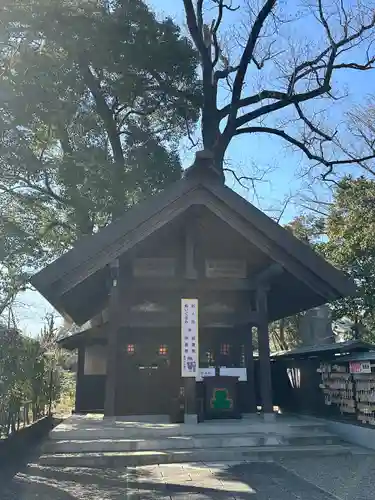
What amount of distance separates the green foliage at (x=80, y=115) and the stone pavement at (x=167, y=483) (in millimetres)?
5304

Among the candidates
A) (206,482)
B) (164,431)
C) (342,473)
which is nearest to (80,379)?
(164,431)

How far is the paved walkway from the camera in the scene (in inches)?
209

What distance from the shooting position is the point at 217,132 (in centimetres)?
1603

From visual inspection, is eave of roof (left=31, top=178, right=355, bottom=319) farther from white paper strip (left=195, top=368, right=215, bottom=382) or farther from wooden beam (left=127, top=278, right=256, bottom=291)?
white paper strip (left=195, top=368, right=215, bottom=382)

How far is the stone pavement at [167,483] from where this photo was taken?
17.4ft

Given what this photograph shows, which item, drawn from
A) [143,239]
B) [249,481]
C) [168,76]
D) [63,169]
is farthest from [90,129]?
[249,481]

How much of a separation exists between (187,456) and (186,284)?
2922mm

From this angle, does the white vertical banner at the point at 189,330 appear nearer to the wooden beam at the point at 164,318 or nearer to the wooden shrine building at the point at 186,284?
the wooden shrine building at the point at 186,284

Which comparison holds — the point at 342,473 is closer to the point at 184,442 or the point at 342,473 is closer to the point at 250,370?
the point at 184,442

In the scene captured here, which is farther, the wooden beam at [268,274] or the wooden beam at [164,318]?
the wooden beam at [164,318]

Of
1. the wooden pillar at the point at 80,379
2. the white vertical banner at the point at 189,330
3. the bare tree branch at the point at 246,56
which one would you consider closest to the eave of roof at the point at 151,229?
the white vertical banner at the point at 189,330

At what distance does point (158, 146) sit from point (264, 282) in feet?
23.9

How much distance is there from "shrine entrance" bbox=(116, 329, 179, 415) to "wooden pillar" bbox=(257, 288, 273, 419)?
115 inches

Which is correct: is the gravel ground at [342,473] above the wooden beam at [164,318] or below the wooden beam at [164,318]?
below
